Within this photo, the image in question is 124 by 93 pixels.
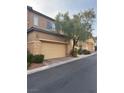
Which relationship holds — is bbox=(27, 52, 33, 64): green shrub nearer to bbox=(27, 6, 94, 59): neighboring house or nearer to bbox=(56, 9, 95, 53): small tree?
bbox=(27, 6, 94, 59): neighboring house

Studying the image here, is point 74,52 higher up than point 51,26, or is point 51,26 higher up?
point 51,26

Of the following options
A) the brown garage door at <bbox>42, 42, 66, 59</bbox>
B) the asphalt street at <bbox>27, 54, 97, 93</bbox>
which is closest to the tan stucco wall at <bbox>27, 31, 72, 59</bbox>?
the brown garage door at <bbox>42, 42, 66, 59</bbox>

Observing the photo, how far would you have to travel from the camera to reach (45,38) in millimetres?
1934

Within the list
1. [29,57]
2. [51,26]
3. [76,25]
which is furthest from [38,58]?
[76,25]

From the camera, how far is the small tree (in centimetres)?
187

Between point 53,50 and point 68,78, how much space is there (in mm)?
294

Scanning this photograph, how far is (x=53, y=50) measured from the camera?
198 cm

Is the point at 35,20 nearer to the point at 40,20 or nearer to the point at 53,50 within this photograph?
the point at 40,20

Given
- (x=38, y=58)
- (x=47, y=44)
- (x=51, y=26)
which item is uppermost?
(x=51, y=26)

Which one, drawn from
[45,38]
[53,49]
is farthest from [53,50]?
[45,38]
